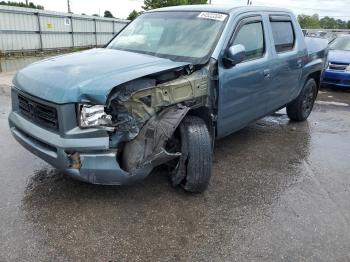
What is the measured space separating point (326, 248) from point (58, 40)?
17071 millimetres

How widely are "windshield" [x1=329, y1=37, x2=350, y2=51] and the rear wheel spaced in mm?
9115

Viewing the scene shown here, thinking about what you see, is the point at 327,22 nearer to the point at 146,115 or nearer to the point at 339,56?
the point at 339,56

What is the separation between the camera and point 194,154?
135 inches

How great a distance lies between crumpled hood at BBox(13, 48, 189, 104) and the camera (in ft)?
9.55

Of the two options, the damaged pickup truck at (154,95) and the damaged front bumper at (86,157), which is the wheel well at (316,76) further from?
the damaged front bumper at (86,157)

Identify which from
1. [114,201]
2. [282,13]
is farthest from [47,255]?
[282,13]

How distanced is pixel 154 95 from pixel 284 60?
2.67 m

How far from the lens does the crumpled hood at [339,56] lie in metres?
9.75

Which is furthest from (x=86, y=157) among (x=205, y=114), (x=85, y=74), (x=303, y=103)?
(x=303, y=103)

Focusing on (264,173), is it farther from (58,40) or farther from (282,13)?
(58,40)

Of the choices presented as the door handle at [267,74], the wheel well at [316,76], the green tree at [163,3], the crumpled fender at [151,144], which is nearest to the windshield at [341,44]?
the wheel well at [316,76]

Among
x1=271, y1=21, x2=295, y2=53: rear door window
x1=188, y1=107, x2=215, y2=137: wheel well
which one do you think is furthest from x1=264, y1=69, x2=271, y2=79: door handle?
x1=188, y1=107, x2=215, y2=137: wheel well

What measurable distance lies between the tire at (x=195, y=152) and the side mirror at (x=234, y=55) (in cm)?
78

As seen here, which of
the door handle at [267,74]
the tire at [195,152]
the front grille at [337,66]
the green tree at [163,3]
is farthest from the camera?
the green tree at [163,3]
